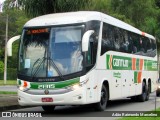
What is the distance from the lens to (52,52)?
49.1 ft

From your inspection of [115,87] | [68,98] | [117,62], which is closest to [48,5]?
[117,62]

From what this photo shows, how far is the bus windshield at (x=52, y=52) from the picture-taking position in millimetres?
14703

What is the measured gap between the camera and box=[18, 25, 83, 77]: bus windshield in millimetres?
14703

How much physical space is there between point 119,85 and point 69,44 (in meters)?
4.58

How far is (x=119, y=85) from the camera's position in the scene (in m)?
18.7

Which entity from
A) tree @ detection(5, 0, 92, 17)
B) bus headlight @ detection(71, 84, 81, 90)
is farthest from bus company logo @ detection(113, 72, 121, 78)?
tree @ detection(5, 0, 92, 17)

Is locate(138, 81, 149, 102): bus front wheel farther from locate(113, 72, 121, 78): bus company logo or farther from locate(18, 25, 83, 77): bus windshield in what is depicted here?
locate(18, 25, 83, 77): bus windshield

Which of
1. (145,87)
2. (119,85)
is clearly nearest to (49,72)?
(119,85)

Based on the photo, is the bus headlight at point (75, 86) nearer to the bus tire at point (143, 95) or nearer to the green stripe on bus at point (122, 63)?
the green stripe on bus at point (122, 63)

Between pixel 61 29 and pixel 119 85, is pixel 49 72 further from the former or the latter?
pixel 119 85

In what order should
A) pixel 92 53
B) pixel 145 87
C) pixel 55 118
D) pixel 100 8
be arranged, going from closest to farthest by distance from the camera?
pixel 55 118, pixel 92 53, pixel 145 87, pixel 100 8

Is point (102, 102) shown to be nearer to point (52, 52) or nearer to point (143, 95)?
point (52, 52)

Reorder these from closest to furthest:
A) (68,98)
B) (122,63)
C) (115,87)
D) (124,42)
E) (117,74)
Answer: (68,98) < (115,87) < (117,74) < (122,63) < (124,42)

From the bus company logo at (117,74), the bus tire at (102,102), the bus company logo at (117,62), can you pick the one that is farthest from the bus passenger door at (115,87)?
the bus tire at (102,102)
